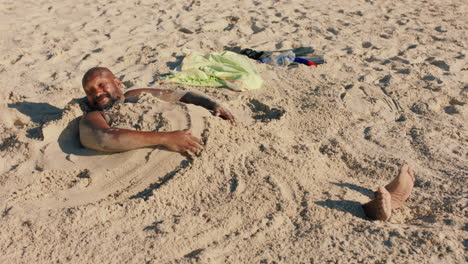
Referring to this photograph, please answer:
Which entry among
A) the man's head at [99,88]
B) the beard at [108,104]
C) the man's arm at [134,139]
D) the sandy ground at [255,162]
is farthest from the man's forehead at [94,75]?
the man's arm at [134,139]

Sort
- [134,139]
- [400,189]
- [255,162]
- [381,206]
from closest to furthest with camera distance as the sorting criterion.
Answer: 1. [381,206]
2. [400,189]
3. [134,139]
4. [255,162]

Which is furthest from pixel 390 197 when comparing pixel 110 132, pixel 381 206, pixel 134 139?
pixel 110 132

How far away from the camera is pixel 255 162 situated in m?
2.69

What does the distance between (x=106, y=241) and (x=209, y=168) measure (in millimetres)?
789

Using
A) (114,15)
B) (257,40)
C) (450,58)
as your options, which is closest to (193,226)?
(257,40)

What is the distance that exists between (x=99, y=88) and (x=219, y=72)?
153cm

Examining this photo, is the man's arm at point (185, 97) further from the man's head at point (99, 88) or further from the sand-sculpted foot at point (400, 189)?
the sand-sculpted foot at point (400, 189)

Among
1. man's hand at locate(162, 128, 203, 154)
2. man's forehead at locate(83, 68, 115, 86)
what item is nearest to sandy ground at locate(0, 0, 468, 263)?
man's hand at locate(162, 128, 203, 154)

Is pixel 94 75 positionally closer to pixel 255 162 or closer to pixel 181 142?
pixel 181 142

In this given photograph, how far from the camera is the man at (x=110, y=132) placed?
2574 mm

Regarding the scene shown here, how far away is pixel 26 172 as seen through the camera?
2.72m

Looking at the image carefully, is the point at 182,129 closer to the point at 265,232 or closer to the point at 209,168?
the point at 209,168

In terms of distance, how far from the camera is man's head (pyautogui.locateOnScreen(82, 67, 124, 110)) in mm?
3043

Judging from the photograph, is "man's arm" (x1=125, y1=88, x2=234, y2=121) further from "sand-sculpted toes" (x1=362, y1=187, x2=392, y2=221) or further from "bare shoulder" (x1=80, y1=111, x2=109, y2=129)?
"sand-sculpted toes" (x1=362, y1=187, x2=392, y2=221)
